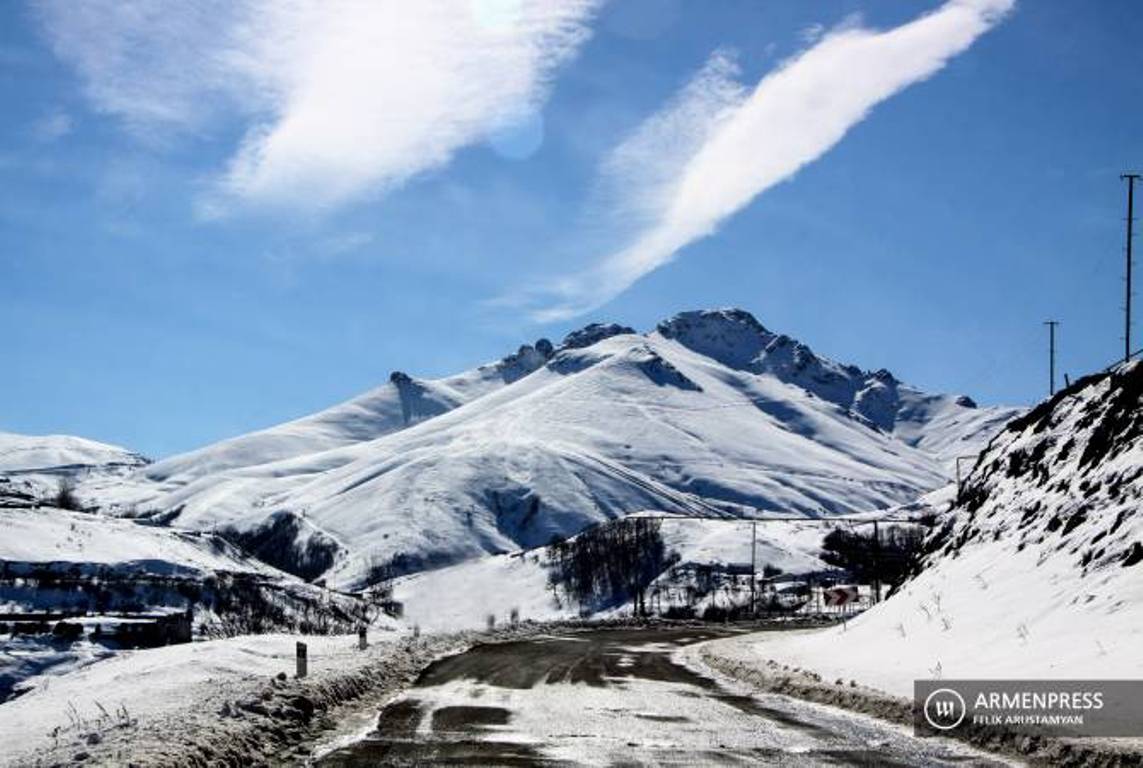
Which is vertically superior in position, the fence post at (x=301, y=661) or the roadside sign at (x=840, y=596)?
the fence post at (x=301, y=661)

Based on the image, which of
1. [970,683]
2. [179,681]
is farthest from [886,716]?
[179,681]

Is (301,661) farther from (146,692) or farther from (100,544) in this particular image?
(100,544)

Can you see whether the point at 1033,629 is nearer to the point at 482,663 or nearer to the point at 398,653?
the point at 482,663

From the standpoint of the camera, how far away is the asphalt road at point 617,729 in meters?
16.5

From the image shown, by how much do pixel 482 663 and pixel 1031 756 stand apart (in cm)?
2523

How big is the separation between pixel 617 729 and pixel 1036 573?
15.7 meters

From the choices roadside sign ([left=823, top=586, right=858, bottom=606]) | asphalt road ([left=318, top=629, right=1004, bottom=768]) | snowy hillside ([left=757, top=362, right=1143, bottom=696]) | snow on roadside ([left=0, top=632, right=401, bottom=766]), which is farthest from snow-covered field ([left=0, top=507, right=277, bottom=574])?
asphalt road ([left=318, top=629, right=1004, bottom=768])

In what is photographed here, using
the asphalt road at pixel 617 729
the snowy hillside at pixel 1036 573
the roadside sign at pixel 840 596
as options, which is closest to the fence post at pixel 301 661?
the asphalt road at pixel 617 729

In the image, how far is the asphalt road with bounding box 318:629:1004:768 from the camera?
16453 mm

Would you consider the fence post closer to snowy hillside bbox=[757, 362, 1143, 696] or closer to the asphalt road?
the asphalt road

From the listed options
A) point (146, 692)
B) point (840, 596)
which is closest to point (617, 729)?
point (146, 692)

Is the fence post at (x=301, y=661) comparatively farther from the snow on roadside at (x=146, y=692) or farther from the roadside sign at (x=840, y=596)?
the roadside sign at (x=840, y=596)

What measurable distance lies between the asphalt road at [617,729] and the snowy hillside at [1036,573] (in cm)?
393

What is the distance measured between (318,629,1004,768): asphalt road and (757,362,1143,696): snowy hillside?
12.9 feet
